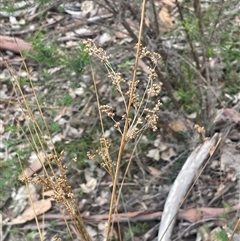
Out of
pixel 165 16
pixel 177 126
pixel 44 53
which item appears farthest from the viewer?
pixel 165 16

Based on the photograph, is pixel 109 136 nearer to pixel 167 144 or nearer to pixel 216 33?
pixel 167 144

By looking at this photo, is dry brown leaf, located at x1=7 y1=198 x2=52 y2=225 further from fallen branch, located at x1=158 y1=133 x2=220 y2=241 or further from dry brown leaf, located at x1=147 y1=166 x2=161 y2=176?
fallen branch, located at x1=158 y1=133 x2=220 y2=241

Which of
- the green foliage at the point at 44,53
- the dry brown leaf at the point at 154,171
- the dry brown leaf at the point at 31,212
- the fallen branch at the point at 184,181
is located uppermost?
the green foliage at the point at 44,53

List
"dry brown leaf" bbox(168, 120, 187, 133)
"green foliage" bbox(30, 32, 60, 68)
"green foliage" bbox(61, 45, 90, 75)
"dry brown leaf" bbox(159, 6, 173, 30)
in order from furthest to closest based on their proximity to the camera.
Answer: "dry brown leaf" bbox(159, 6, 173, 30), "dry brown leaf" bbox(168, 120, 187, 133), "green foliage" bbox(30, 32, 60, 68), "green foliage" bbox(61, 45, 90, 75)

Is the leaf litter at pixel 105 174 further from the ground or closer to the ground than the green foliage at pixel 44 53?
closer to the ground

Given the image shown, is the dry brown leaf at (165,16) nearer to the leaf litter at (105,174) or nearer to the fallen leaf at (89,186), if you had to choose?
the leaf litter at (105,174)

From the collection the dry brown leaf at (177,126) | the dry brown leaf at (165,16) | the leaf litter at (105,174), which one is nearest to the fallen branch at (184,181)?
the leaf litter at (105,174)

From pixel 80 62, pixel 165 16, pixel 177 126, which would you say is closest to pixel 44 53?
pixel 80 62

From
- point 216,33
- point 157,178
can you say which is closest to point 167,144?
point 157,178

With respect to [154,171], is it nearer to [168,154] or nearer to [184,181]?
[168,154]

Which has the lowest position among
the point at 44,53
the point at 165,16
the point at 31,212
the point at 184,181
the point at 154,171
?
the point at 31,212

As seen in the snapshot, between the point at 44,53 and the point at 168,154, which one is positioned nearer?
the point at 44,53

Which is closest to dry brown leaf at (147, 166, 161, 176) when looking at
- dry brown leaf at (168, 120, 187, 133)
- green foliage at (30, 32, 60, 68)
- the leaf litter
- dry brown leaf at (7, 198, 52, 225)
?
the leaf litter

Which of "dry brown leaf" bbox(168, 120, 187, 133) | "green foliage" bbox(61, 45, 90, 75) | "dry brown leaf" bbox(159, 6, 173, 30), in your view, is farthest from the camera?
"dry brown leaf" bbox(159, 6, 173, 30)
